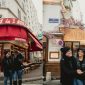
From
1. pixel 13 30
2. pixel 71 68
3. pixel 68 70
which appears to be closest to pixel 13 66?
pixel 71 68

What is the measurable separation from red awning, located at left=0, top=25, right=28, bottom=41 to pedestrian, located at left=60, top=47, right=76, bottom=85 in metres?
1.66

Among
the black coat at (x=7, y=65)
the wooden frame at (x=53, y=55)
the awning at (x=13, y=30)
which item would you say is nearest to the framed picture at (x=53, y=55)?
the wooden frame at (x=53, y=55)

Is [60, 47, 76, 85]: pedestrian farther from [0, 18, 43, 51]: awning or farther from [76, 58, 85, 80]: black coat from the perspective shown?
[0, 18, 43, 51]: awning

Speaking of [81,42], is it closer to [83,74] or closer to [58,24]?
[58,24]

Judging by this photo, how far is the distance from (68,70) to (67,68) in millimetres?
69

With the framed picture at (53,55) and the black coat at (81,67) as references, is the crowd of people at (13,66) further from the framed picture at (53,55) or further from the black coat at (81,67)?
the black coat at (81,67)

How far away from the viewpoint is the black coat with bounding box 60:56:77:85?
8602mm

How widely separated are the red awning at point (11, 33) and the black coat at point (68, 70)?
5.45ft

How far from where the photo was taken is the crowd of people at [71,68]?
8.63 m

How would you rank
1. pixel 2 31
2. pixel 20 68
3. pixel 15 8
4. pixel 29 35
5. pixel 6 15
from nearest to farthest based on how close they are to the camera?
pixel 2 31 < pixel 29 35 < pixel 20 68 < pixel 6 15 < pixel 15 8

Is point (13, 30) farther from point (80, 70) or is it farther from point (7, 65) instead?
point (7, 65)

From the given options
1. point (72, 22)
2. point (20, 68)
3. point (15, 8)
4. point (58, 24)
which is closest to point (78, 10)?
point (72, 22)

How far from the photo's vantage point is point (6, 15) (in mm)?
44500

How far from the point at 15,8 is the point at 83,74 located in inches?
1701
